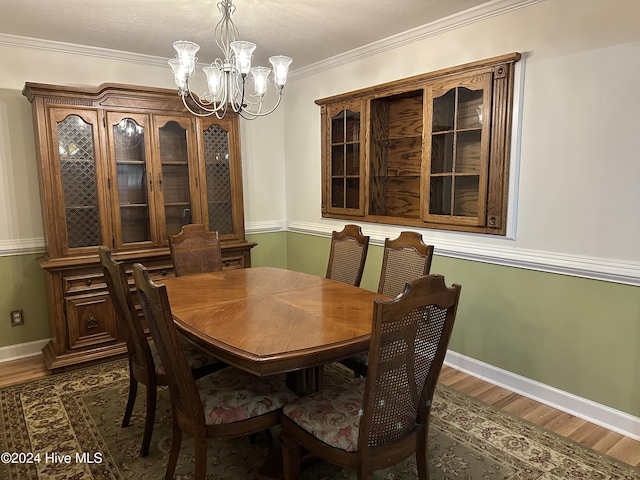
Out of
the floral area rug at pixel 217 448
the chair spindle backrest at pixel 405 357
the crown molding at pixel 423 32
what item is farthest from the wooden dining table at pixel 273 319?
the crown molding at pixel 423 32

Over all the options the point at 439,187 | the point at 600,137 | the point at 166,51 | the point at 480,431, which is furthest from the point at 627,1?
the point at 166,51

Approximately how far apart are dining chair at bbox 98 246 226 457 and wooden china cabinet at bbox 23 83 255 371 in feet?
3.67

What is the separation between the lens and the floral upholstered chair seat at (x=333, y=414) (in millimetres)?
1596

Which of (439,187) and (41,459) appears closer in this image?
(41,459)

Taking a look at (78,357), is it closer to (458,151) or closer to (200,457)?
(200,457)

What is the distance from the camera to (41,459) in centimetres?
217

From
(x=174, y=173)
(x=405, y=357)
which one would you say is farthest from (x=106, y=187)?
(x=405, y=357)

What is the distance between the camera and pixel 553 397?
267 centimetres

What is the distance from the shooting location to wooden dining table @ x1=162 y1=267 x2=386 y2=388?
1667mm

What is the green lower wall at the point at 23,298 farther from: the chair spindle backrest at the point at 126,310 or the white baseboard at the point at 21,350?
the chair spindle backrest at the point at 126,310

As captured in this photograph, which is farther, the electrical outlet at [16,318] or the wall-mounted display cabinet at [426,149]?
the electrical outlet at [16,318]

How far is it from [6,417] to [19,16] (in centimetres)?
248

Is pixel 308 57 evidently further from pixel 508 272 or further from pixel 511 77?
pixel 508 272

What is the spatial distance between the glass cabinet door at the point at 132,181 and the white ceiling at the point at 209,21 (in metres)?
0.62
